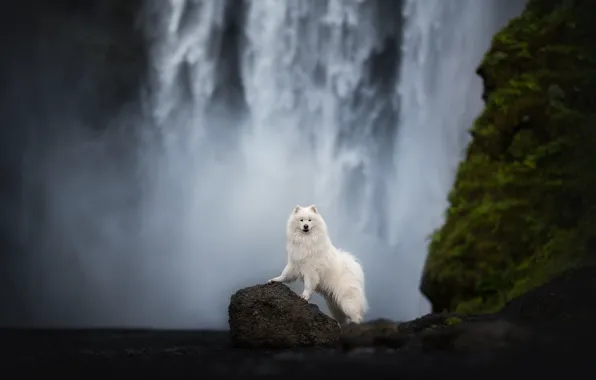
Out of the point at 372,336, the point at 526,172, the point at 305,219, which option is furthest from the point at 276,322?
the point at 526,172

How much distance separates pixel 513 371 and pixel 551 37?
374 inches

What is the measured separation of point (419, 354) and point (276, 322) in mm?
3323

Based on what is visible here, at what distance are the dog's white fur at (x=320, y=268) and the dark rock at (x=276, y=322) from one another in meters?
0.46

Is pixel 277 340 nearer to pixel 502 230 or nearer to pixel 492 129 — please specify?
pixel 502 230

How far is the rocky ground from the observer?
6543mm

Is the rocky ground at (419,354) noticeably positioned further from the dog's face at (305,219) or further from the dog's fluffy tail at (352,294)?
the dog's face at (305,219)

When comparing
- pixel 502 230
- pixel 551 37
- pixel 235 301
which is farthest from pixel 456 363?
pixel 551 37

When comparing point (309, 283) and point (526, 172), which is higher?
point (526, 172)

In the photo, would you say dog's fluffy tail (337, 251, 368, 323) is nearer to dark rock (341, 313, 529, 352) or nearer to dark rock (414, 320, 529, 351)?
dark rock (341, 313, 529, 352)

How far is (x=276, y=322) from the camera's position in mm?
10719

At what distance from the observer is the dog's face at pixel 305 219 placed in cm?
1117

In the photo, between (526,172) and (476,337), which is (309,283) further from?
(526,172)

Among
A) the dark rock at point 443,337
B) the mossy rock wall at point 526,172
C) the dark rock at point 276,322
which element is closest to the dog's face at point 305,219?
the dark rock at point 276,322

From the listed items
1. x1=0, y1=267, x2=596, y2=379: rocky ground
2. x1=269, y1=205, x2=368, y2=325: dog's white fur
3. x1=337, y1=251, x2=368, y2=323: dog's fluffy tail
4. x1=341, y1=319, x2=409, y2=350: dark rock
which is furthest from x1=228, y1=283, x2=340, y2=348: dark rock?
x1=341, y1=319, x2=409, y2=350: dark rock
